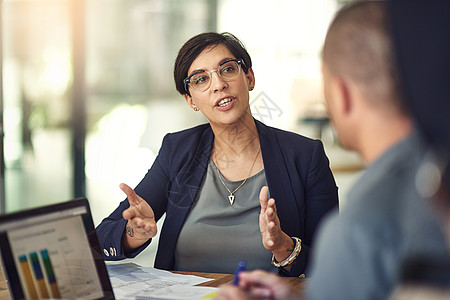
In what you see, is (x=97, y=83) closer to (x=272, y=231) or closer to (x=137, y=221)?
(x=137, y=221)

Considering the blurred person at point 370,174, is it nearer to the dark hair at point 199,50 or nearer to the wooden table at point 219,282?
the wooden table at point 219,282

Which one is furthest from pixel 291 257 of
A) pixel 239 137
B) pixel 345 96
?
pixel 345 96

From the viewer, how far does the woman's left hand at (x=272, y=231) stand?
147cm

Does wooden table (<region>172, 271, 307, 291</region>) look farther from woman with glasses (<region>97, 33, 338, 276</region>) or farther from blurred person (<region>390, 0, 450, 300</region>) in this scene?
blurred person (<region>390, 0, 450, 300</region>)

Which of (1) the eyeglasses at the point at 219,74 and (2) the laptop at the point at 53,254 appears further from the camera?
(1) the eyeglasses at the point at 219,74

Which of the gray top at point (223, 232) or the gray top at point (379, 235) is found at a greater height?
the gray top at point (379, 235)

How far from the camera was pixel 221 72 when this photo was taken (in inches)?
74.5

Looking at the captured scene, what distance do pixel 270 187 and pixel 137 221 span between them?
0.50 meters

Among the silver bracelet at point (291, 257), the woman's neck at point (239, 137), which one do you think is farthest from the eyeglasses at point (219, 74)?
the silver bracelet at point (291, 257)

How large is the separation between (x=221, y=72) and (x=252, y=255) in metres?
0.63

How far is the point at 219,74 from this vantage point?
6.19ft

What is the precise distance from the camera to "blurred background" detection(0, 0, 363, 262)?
439cm

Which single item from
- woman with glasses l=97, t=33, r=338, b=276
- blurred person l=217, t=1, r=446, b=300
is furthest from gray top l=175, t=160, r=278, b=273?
blurred person l=217, t=1, r=446, b=300

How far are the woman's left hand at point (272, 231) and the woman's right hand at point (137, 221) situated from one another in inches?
12.6
